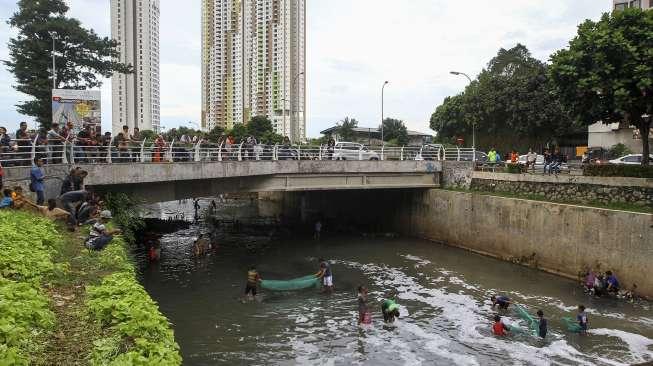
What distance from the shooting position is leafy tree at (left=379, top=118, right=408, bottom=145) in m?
87.2

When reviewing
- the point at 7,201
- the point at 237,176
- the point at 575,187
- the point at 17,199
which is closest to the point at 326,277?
the point at 237,176

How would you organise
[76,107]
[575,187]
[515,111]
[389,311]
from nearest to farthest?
[389,311]
[575,187]
[76,107]
[515,111]

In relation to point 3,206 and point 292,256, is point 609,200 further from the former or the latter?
point 3,206

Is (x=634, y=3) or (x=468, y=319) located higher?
(x=634, y=3)

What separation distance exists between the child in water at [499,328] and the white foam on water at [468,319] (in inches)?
13.7

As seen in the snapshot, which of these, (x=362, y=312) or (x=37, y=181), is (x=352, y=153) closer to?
(x=362, y=312)

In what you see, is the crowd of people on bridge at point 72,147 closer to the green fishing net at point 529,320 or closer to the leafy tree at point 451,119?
the green fishing net at point 529,320

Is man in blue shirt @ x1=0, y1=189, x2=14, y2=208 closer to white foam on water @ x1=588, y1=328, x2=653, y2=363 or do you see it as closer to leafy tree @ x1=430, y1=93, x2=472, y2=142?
white foam on water @ x1=588, y1=328, x2=653, y2=363

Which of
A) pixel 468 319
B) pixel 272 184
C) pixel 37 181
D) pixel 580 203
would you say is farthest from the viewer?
pixel 272 184

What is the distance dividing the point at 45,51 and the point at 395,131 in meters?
61.0

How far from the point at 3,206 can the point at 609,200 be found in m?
26.5

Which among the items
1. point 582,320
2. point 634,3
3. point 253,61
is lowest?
point 582,320

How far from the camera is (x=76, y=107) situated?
31359 mm

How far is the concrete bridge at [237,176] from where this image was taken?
2032cm
